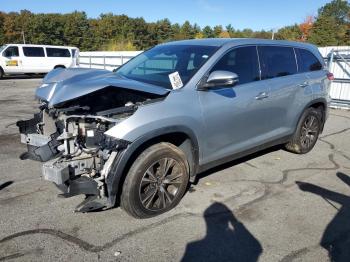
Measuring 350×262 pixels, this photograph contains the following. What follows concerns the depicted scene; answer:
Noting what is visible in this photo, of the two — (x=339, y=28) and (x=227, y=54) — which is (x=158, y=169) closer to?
(x=227, y=54)

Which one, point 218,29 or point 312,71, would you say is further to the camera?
point 218,29

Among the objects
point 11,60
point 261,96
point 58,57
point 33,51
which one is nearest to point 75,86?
point 261,96

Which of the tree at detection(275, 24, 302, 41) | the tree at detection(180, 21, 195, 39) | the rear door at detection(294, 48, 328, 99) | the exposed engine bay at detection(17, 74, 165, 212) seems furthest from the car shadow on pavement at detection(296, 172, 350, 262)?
the tree at detection(180, 21, 195, 39)

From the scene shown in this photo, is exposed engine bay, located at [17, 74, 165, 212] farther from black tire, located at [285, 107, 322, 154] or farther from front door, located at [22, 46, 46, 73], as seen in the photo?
front door, located at [22, 46, 46, 73]

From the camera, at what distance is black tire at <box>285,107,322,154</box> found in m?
6.23

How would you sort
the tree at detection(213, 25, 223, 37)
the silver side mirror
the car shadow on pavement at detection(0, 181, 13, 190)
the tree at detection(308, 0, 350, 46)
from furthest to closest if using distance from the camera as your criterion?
the tree at detection(213, 25, 223, 37)
the tree at detection(308, 0, 350, 46)
the car shadow on pavement at detection(0, 181, 13, 190)
the silver side mirror

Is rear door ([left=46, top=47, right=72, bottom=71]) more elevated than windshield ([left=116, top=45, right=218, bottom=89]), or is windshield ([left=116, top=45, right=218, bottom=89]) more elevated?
windshield ([left=116, top=45, right=218, bottom=89])

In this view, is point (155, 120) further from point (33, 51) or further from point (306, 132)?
point (33, 51)

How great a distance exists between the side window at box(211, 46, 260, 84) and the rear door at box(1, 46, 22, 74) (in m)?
20.5

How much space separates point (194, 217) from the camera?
413cm

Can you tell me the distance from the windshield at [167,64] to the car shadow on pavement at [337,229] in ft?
7.22

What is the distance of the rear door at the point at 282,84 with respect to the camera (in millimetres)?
5266

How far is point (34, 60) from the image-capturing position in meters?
23.4

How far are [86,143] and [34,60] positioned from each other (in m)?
21.5
